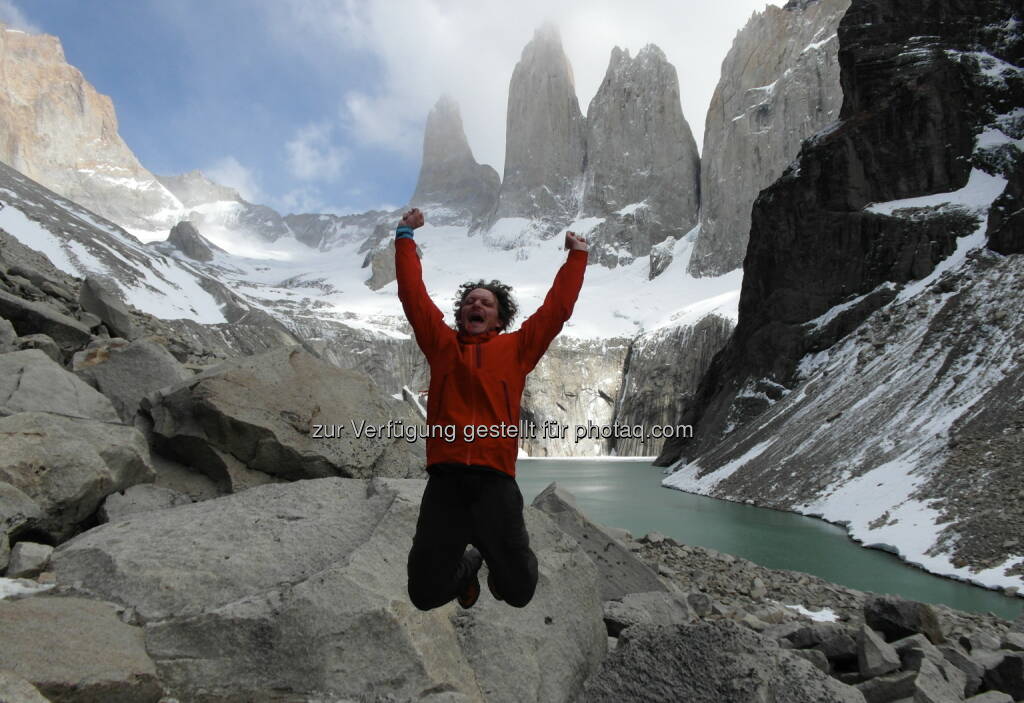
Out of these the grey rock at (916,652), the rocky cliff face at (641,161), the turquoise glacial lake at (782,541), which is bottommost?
the turquoise glacial lake at (782,541)

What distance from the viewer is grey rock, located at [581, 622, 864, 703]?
15.4 ft

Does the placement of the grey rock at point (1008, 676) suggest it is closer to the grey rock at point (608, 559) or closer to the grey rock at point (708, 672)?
the grey rock at point (708, 672)

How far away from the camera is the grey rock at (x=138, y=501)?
714 centimetres

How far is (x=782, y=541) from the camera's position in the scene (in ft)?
63.9

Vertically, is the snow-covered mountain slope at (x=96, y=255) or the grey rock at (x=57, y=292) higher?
the snow-covered mountain slope at (x=96, y=255)

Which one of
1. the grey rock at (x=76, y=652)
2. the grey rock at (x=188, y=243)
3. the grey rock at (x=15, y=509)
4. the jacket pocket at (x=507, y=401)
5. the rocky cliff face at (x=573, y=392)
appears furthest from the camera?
the grey rock at (x=188, y=243)

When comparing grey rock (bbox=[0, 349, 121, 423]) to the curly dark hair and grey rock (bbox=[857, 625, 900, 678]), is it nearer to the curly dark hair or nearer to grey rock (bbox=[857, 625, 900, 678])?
the curly dark hair

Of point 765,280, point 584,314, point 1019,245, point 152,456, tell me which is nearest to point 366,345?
point 584,314

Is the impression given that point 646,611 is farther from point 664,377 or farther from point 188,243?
point 188,243

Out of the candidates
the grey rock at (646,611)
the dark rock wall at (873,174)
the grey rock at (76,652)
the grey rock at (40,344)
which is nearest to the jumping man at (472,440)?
the grey rock at (76,652)

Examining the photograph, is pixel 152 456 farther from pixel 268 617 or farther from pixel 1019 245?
pixel 1019 245

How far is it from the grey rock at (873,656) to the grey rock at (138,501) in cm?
700

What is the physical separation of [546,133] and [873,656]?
167 m

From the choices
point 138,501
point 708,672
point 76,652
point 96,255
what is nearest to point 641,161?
point 96,255
